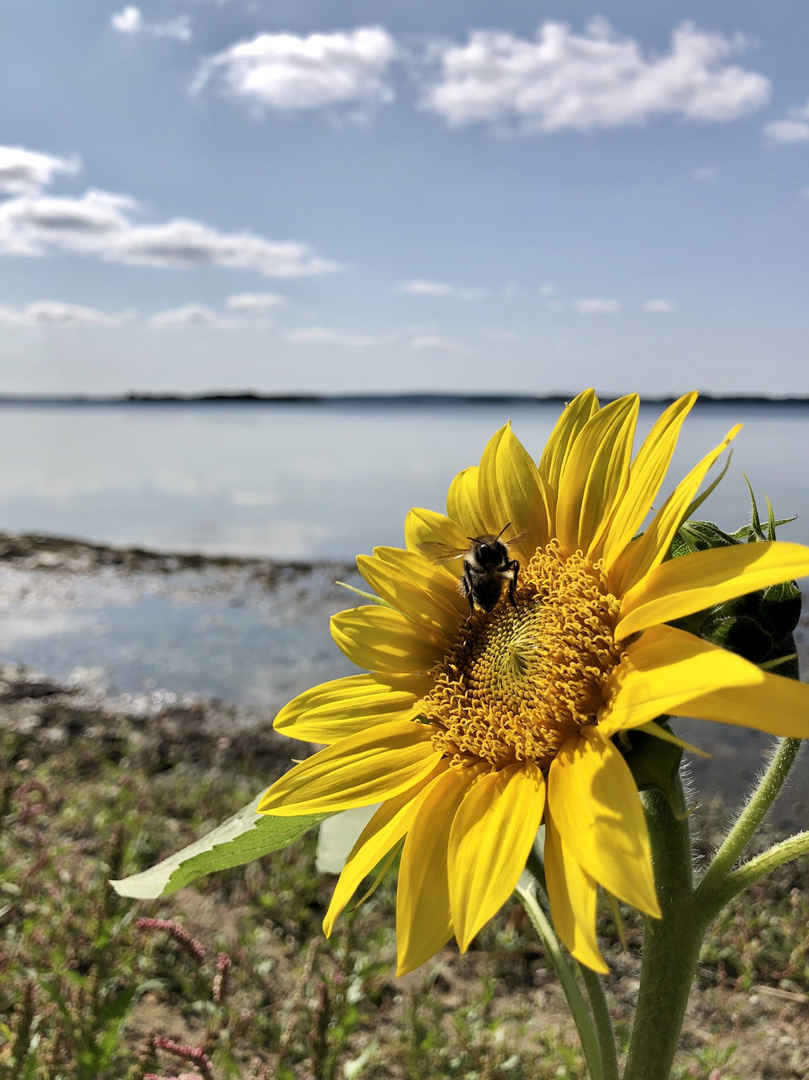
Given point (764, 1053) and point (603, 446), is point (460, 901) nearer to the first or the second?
point (603, 446)

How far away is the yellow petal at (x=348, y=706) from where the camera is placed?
1.11 meters

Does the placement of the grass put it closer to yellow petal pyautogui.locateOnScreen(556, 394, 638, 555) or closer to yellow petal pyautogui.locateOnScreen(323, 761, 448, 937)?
yellow petal pyautogui.locateOnScreen(323, 761, 448, 937)

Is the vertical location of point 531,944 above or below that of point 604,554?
below

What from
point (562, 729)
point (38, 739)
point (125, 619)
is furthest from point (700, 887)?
point (125, 619)

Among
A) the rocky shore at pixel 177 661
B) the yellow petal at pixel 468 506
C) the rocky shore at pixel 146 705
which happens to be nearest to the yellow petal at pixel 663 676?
the yellow petal at pixel 468 506

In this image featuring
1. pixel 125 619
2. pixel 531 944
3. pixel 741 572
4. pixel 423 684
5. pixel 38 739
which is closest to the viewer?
pixel 741 572

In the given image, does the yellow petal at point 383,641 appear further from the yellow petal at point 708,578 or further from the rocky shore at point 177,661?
the rocky shore at point 177,661

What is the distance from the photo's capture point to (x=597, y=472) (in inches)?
43.4

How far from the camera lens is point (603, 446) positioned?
3.61 ft

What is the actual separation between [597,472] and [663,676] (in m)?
0.36

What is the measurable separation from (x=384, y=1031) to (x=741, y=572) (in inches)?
104

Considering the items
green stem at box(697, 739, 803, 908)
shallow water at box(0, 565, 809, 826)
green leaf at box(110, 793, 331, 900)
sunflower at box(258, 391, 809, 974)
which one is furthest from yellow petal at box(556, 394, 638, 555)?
shallow water at box(0, 565, 809, 826)

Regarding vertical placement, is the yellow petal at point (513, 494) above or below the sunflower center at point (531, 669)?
above

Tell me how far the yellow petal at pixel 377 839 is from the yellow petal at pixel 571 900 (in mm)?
171
